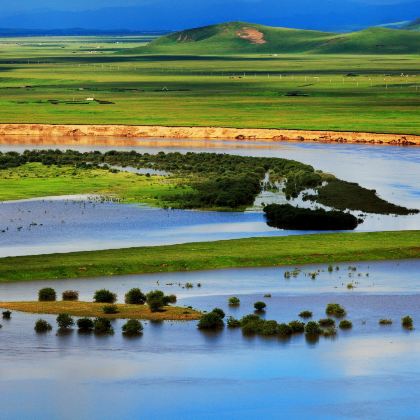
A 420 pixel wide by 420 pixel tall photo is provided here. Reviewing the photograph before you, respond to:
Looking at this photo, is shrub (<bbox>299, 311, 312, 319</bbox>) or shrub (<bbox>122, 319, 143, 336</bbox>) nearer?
shrub (<bbox>122, 319, 143, 336</bbox>)

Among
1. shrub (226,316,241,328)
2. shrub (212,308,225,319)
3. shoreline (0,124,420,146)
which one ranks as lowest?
shrub (226,316,241,328)

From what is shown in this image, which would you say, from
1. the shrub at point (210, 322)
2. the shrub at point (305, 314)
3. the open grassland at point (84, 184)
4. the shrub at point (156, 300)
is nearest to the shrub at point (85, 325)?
the shrub at point (156, 300)

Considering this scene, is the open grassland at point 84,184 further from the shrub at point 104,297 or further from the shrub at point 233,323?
the shrub at point 233,323

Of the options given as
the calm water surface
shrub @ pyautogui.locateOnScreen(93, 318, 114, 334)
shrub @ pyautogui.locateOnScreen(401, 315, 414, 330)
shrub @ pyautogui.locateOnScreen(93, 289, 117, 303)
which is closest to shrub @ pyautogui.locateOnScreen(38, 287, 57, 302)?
the calm water surface

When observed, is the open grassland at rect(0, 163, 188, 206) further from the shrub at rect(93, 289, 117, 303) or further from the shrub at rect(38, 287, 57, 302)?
the shrub at rect(93, 289, 117, 303)

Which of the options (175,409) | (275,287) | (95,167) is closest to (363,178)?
(95,167)
